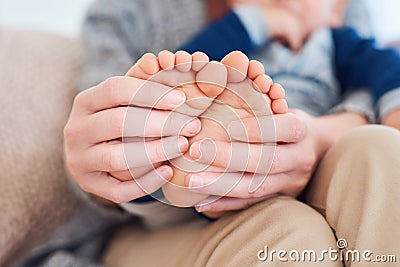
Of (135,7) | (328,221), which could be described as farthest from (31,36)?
(328,221)

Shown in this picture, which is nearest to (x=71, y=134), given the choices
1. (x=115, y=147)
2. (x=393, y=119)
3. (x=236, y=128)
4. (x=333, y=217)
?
(x=115, y=147)

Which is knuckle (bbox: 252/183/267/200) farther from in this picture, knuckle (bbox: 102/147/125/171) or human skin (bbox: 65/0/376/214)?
knuckle (bbox: 102/147/125/171)

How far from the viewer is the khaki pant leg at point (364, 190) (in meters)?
0.47

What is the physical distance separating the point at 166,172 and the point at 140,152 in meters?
0.03

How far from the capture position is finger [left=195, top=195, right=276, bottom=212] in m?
0.54

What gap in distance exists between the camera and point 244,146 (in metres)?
0.52

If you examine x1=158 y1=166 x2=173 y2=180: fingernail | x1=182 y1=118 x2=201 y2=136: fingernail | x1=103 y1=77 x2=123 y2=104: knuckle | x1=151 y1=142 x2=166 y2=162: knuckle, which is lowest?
x1=158 y1=166 x2=173 y2=180: fingernail

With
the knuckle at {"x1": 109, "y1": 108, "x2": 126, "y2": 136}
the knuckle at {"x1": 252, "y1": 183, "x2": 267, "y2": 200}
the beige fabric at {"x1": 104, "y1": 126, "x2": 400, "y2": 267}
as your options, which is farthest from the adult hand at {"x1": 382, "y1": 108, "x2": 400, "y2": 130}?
the knuckle at {"x1": 109, "y1": 108, "x2": 126, "y2": 136}

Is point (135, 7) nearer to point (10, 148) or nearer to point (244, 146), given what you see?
point (10, 148)

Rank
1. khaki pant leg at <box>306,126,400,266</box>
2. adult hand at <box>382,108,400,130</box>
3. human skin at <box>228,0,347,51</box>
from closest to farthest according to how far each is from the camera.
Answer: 1. khaki pant leg at <box>306,126,400,266</box>
2. adult hand at <box>382,108,400,130</box>
3. human skin at <box>228,0,347,51</box>

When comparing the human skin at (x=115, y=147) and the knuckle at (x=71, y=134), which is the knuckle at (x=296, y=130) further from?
the knuckle at (x=71, y=134)

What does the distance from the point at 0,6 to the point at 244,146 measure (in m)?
1.04

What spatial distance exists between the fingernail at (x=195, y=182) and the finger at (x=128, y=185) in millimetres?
22

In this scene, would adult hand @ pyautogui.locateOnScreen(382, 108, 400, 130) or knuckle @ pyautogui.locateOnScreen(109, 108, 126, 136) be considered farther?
adult hand @ pyautogui.locateOnScreen(382, 108, 400, 130)
